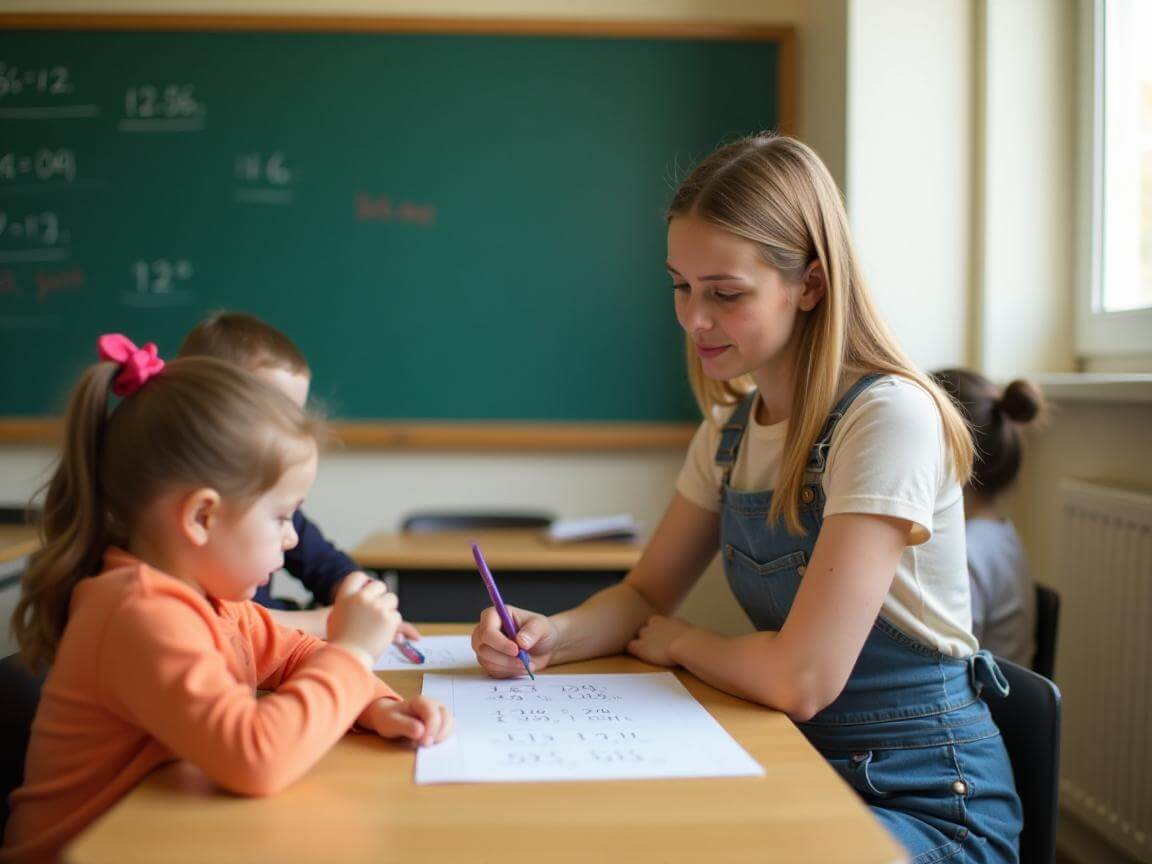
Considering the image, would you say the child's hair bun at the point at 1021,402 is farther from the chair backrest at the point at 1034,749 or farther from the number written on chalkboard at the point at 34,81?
the number written on chalkboard at the point at 34,81

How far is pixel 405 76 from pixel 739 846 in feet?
10.2

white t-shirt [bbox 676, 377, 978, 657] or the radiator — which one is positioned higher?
white t-shirt [bbox 676, 377, 978, 657]

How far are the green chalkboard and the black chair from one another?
2.36 m

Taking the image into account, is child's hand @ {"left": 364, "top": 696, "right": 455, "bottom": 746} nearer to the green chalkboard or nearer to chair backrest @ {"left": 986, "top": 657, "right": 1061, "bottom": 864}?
chair backrest @ {"left": 986, "top": 657, "right": 1061, "bottom": 864}

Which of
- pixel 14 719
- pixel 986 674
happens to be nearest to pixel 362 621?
pixel 14 719

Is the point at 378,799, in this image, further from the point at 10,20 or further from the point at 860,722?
the point at 10,20

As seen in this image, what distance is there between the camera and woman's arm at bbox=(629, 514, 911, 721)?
120 cm

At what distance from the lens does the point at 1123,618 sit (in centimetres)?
223

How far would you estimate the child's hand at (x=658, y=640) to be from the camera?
4.61 feet

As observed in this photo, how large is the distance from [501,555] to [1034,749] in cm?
151

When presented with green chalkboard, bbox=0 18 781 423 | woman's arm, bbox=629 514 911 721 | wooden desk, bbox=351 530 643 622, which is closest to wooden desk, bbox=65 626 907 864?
woman's arm, bbox=629 514 911 721

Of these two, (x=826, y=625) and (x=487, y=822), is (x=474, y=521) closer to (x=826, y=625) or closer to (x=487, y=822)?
(x=826, y=625)

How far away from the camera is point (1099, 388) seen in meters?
2.27

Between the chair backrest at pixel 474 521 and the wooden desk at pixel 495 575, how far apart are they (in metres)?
0.45
